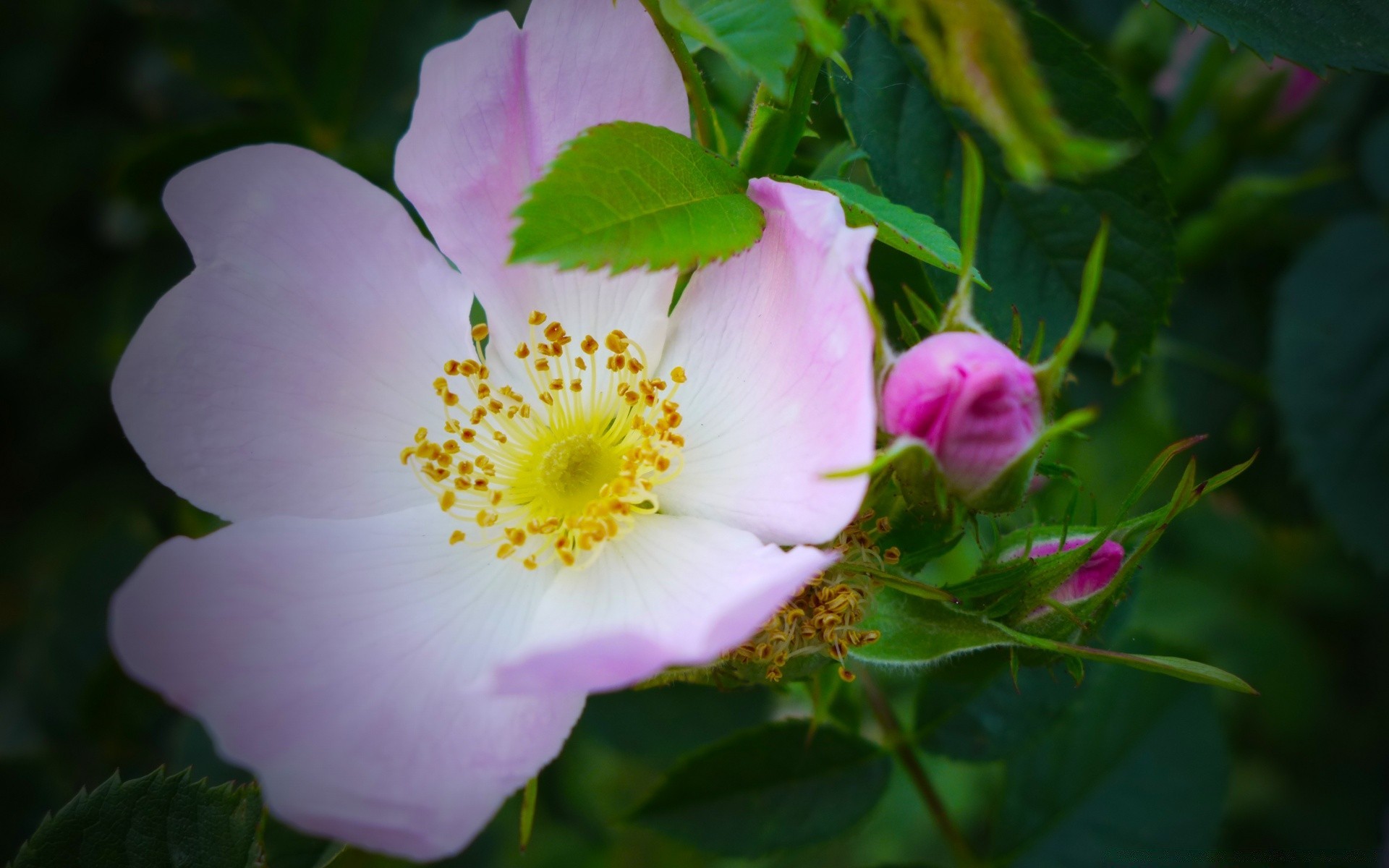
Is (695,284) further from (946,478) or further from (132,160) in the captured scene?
(132,160)

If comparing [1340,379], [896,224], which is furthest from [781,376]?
[1340,379]

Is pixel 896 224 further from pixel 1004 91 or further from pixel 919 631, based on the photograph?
pixel 919 631

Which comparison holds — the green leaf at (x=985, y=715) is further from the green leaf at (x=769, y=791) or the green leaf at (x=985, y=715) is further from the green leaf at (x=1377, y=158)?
the green leaf at (x=1377, y=158)

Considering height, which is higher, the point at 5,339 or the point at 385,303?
the point at 385,303

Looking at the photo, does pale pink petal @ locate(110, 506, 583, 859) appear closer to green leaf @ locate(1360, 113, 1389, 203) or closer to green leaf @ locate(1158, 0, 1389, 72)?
green leaf @ locate(1158, 0, 1389, 72)

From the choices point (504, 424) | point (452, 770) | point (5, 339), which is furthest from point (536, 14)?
point (5, 339)

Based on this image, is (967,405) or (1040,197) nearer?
(967,405)

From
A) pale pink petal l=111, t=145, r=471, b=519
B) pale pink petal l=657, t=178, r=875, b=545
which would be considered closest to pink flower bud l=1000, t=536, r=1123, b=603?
pale pink petal l=657, t=178, r=875, b=545
